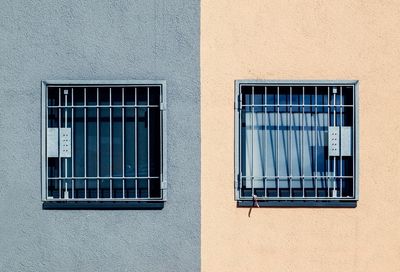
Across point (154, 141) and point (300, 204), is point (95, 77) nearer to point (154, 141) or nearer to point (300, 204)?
point (154, 141)

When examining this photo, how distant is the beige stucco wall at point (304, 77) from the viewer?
666 centimetres

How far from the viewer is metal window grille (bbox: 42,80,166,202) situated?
6.73m

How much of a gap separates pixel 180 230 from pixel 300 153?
55.6 inches

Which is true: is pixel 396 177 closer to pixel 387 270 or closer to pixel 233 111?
pixel 387 270

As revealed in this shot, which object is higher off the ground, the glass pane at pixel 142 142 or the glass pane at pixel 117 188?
the glass pane at pixel 142 142

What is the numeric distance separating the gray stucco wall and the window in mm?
543

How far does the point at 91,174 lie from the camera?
22.3 ft

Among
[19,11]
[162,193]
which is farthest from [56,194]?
[19,11]

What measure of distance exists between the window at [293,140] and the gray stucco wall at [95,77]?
54cm

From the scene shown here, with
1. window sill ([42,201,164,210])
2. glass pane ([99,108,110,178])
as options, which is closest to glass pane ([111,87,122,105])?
glass pane ([99,108,110,178])

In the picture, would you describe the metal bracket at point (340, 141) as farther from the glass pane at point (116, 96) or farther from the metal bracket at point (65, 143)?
the metal bracket at point (65, 143)

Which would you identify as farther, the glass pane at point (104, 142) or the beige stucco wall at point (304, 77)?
the glass pane at point (104, 142)

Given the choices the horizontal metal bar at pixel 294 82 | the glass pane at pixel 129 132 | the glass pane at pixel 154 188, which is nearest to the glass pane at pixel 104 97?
the glass pane at pixel 129 132

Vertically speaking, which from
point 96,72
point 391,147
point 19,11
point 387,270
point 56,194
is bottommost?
point 387,270
